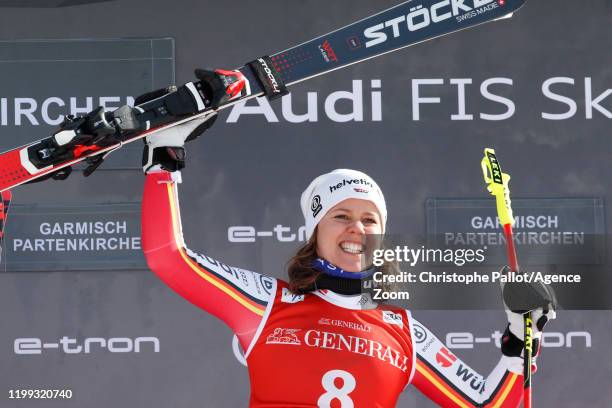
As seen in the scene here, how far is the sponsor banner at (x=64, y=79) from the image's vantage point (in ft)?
15.1

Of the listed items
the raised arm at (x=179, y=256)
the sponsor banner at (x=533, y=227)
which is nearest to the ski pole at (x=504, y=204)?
the raised arm at (x=179, y=256)

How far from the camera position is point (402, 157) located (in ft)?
15.1

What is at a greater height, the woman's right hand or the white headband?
the woman's right hand

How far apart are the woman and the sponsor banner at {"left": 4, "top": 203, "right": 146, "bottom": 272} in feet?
4.86

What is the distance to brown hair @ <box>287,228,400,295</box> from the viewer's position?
3145 millimetres

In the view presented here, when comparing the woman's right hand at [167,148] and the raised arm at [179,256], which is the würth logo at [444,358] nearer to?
the raised arm at [179,256]

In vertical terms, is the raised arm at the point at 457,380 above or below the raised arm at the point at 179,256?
below

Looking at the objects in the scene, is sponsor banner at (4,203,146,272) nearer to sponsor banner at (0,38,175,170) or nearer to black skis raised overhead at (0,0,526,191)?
sponsor banner at (0,38,175,170)

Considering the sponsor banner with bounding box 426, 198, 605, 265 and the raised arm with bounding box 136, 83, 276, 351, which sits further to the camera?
the sponsor banner with bounding box 426, 198, 605, 265

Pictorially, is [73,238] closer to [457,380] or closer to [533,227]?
[533,227]

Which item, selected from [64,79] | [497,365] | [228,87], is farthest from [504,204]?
[64,79]

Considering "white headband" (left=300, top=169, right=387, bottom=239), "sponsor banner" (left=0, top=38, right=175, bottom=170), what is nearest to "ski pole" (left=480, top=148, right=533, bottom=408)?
"white headband" (left=300, top=169, right=387, bottom=239)

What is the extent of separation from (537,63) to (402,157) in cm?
69

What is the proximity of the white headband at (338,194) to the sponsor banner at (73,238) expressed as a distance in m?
1.50
